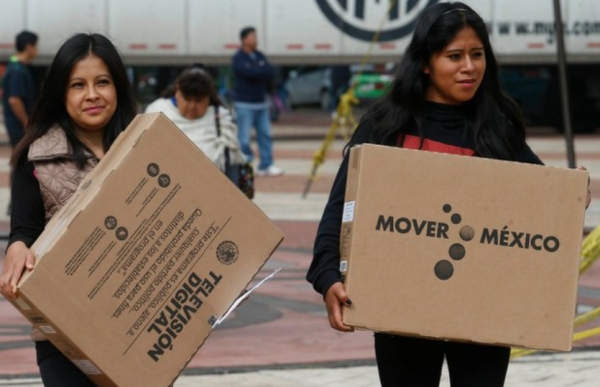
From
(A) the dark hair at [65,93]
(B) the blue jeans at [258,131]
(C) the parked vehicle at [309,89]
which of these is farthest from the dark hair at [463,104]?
(C) the parked vehicle at [309,89]

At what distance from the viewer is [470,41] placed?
419cm

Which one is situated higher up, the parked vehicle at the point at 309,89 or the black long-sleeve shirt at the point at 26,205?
the black long-sleeve shirt at the point at 26,205

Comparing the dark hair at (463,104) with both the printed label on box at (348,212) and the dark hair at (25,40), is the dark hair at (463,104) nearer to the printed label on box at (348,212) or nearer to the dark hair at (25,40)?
the printed label on box at (348,212)

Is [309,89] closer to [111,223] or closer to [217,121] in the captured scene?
[217,121]

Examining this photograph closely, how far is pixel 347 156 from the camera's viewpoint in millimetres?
4125

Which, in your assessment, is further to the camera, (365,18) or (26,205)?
(365,18)

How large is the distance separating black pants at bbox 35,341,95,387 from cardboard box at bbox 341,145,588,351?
794 millimetres

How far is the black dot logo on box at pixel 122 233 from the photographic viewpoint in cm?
382

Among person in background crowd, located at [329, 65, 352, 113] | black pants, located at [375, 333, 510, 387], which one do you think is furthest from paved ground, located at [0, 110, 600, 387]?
person in background crowd, located at [329, 65, 352, 113]

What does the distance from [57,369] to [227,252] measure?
60 cm

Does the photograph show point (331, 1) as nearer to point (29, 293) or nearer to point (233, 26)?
point (233, 26)

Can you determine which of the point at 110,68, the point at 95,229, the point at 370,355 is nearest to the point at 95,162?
the point at 110,68

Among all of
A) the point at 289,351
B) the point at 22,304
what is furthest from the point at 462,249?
the point at 289,351

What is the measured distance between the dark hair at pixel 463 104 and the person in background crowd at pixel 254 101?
Answer: 615 inches
